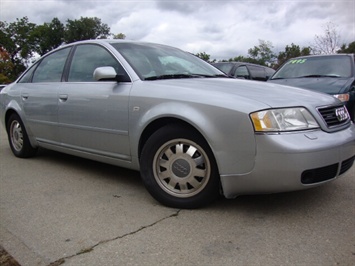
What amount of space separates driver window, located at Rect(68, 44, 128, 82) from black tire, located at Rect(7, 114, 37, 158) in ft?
4.61

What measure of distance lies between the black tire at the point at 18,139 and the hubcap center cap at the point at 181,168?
9.38ft

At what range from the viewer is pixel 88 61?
4.11m

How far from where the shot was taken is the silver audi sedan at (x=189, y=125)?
2.66 meters

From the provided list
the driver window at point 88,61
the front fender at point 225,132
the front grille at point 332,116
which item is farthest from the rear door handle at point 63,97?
the front grille at point 332,116

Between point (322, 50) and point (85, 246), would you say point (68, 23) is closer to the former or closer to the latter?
point (322, 50)

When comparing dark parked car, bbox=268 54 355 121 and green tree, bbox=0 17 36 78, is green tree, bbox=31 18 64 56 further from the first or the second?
dark parked car, bbox=268 54 355 121

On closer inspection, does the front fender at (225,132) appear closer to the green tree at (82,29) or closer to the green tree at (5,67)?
the green tree at (5,67)

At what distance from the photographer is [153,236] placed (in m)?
2.60

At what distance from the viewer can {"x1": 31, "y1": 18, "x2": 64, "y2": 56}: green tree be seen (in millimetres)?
52500

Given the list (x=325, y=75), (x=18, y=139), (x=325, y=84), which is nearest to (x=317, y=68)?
(x=325, y=75)

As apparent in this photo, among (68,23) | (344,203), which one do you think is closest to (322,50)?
(344,203)

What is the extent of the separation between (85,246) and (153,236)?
47cm

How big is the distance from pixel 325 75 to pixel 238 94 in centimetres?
398

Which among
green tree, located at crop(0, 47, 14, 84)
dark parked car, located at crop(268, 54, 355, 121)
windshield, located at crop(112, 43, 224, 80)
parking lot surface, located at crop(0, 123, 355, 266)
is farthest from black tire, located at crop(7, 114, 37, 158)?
green tree, located at crop(0, 47, 14, 84)
